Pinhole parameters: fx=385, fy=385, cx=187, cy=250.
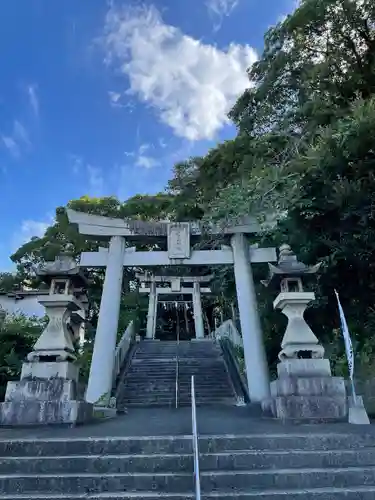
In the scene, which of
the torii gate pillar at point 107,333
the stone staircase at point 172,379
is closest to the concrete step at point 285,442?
the torii gate pillar at point 107,333

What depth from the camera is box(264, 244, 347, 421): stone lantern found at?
5.52 m

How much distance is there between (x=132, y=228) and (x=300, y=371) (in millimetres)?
5278

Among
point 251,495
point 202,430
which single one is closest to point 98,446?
point 202,430

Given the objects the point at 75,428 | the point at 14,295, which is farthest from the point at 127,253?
the point at 14,295

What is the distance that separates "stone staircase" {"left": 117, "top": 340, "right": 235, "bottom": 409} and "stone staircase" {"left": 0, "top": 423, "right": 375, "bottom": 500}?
17.7 feet

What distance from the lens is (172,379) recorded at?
11.1m

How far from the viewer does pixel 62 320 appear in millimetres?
6570

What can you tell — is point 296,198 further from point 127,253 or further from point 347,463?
point 347,463

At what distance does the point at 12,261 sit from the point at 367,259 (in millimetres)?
22411

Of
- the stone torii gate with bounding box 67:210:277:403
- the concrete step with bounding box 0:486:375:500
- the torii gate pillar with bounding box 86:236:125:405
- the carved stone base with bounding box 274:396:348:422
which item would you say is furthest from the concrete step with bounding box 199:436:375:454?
the stone torii gate with bounding box 67:210:277:403

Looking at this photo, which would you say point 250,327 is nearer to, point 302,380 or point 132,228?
point 302,380

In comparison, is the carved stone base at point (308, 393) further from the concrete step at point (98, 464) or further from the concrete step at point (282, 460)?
the concrete step at point (98, 464)

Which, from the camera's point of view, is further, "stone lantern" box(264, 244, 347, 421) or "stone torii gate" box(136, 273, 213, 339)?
"stone torii gate" box(136, 273, 213, 339)

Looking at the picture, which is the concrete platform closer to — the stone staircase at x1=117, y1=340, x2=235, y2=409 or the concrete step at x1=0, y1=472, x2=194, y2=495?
the concrete step at x1=0, y1=472, x2=194, y2=495
